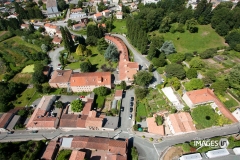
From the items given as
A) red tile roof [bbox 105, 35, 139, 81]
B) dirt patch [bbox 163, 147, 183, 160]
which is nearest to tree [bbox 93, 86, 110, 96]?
red tile roof [bbox 105, 35, 139, 81]

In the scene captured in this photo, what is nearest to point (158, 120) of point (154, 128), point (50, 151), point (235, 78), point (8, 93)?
point (154, 128)

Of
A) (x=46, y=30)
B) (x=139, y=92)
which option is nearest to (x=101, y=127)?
(x=139, y=92)

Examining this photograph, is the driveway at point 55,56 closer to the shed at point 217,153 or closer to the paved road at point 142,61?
the paved road at point 142,61

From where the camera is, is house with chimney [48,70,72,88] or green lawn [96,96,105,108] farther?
house with chimney [48,70,72,88]

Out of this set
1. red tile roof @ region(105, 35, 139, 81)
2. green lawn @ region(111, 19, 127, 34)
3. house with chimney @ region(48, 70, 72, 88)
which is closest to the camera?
red tile roof @ region(105, 35, 139, 81)

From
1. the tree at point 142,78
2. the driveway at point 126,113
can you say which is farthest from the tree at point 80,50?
the tree at point 142,78

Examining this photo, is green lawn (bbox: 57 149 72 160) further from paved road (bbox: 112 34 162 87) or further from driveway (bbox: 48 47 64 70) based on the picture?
driveway (bbox: 48 47 64 70)
